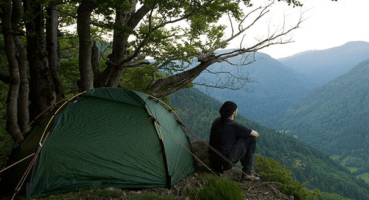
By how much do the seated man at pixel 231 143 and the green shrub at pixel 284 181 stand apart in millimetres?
403

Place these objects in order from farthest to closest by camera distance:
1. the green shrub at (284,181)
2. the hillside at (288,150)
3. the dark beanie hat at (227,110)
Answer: the hillside at (288,150) < the dark beanie hat at (227,110) < the green shrub at (284,181)

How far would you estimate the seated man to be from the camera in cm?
646

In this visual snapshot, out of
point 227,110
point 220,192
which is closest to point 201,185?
point 220,192

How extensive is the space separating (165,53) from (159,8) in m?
4.54

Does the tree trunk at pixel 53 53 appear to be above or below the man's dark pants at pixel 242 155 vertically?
above

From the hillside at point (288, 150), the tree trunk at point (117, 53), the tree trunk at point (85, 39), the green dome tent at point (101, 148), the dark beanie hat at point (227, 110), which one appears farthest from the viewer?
the hillside at point (288, 150)

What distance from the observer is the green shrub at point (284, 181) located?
646 cm

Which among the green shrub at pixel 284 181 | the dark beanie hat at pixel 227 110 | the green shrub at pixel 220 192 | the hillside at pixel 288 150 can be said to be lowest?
the hillside at pixel 288 150

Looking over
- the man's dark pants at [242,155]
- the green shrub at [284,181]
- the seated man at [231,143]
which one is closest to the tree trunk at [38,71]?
the seated man at [231,143]

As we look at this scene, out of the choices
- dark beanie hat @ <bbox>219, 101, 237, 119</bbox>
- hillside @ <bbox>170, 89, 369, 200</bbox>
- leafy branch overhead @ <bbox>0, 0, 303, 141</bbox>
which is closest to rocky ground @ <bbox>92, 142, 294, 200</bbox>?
dark beanie hat @ <bbox>219, 101, 237, 119</bbox>

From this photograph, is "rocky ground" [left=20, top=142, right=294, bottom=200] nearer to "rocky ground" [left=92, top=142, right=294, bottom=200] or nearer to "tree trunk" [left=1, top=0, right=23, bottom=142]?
"rocky ground" [left=92, top=142, right=294, bottom=200]

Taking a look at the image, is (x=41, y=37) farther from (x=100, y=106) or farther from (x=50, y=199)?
(x=50, y=199)

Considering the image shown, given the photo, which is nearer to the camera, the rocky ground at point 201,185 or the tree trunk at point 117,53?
the rocky ground at point 201,185

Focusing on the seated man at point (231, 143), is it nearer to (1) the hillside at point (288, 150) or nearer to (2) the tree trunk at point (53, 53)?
(2) the tree trunk at point (53, 53)
